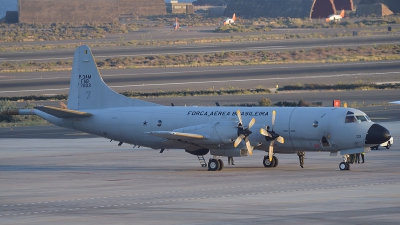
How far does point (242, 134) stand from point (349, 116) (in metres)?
5.22

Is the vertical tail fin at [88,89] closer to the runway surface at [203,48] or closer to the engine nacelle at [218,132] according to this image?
the engine nacelle at [218,132]

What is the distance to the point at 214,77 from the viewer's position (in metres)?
92.6

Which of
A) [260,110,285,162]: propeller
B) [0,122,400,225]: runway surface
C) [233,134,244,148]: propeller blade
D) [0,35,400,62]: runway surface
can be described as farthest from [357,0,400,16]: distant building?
[233,134,244,148]: propeller blade

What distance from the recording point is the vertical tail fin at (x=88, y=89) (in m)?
41.1

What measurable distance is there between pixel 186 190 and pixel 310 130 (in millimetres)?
8329

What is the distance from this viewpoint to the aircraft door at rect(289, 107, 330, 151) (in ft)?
117

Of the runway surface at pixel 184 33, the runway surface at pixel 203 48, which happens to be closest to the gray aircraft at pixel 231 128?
the runway surface at pixel 203 48

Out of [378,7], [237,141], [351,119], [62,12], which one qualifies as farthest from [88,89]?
[378,7]

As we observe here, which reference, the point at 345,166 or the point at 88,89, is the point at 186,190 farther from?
the point at 88,89

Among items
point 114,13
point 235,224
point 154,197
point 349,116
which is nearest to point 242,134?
point 349,116

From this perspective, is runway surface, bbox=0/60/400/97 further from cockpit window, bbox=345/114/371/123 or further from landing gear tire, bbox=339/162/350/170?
cockpit window, bbox=345/114/371/123

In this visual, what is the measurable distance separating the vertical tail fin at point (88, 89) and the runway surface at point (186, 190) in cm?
338

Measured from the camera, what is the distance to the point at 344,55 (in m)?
115

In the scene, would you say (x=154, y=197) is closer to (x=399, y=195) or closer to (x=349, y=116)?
(x=399, y=195)
